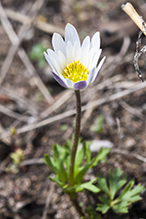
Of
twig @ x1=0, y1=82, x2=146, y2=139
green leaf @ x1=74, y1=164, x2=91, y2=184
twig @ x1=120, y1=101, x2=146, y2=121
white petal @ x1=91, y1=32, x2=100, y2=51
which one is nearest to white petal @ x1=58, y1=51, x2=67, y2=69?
white petal @ x1=91, y1=32, x2=100, y2=51

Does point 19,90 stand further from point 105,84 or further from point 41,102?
point 105,84

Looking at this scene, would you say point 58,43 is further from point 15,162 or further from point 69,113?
point 15,162

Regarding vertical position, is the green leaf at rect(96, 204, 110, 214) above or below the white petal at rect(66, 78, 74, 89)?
below

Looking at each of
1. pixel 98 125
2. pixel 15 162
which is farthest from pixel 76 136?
pixel 15 162

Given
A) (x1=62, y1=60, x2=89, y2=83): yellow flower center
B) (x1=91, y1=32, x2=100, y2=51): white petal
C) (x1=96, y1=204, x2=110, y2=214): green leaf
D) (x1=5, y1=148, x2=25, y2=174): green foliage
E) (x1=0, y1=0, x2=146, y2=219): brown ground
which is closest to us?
(x1=91, y1=32, x2=100, y2=51): white petal

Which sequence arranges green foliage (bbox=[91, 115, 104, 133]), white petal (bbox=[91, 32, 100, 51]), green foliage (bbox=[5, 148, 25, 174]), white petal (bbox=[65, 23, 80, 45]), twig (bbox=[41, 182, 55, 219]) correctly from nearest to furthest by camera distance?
1. white petal (bbox=[91, 32, 100, 51])
2. white petal (bbox=[65, 23, 80, 45])
3. twig (bbox=[41, 182, 55, 219])
4. green foliage (bbox=[5, 148, 25, 174])
5. green foliage (bbox=[91, 115, 104, 133])

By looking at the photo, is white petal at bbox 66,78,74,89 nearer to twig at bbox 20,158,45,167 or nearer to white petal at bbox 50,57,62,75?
white petal at bbox 50,57,62,75

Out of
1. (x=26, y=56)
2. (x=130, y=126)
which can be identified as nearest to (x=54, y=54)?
(x=130, y=126)
